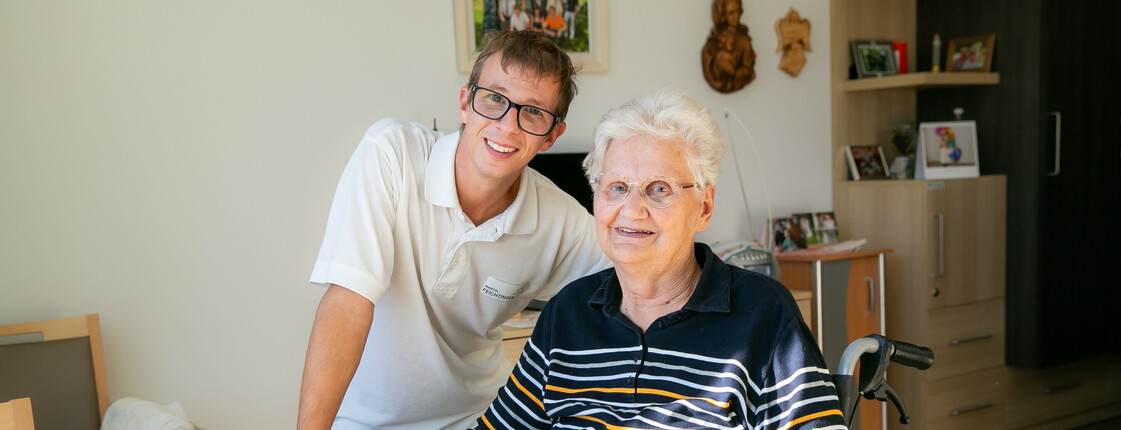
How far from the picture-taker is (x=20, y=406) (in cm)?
137

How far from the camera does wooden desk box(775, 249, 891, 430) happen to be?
3.62m

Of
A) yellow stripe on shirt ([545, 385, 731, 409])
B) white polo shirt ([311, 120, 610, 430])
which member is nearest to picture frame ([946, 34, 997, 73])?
white polo shirt ([311, 120, 610, 430])

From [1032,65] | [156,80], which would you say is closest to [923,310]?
[1032,65]

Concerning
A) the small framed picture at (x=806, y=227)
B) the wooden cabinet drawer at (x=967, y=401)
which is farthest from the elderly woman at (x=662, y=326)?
the wooden cabinet drawer at (x=967, y=401)

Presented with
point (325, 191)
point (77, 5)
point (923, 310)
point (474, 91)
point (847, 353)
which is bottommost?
point (923, 310)

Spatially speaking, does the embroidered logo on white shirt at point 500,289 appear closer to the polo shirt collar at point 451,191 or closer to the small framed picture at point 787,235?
the polo shirt collar at point 451,191

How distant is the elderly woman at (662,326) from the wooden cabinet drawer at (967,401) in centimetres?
270

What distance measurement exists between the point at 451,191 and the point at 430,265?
0.50 feet

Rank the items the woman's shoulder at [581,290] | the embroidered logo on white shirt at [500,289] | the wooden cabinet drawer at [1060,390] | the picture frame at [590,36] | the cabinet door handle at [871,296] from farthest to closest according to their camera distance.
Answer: the wooden cabinet drawer at [1060,390]
the cabinet door handle at [871,296]
the picture frame at [590,36]
the embroidered logo on white shirt at [500,289]
the woman's shoulder at [581,290]

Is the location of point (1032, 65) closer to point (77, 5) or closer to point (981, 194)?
point (981, 194)

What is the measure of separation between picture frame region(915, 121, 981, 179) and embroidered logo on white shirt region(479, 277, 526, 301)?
2728 millimetres

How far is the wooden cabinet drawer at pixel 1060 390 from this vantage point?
416 cm

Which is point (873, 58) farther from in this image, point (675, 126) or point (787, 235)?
point (675, 126)

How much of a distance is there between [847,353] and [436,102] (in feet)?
6.66
